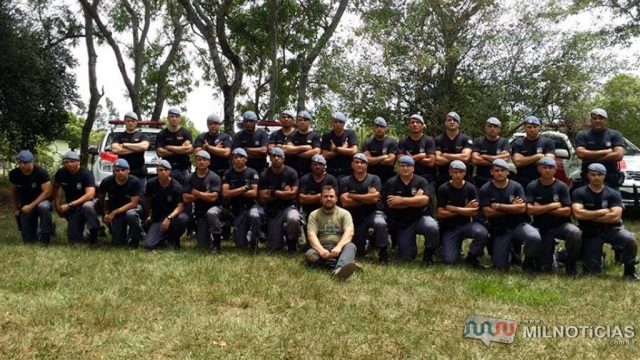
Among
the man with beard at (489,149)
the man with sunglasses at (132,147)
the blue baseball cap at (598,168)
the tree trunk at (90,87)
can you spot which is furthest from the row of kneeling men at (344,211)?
the tree trunk at (90,87)

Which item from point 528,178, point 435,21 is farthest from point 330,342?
point 435,21

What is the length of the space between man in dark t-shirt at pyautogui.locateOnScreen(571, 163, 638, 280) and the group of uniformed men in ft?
0.05

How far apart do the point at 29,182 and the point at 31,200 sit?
30 cm

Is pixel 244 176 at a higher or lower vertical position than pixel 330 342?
higher

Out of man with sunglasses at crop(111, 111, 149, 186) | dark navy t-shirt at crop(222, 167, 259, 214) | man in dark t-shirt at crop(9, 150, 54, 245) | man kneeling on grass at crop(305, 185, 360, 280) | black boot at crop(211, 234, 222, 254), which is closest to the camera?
man kneeling on grass at crop(305, 185, 360, 280)

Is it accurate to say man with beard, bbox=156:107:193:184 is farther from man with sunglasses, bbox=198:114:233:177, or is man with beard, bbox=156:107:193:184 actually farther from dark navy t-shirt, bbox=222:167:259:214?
dark navy t-shirt, bbox=222:167:259:214

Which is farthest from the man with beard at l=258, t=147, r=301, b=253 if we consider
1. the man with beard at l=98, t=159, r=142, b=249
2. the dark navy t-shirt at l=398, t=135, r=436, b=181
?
the man with beard at l=98, t=159, r=142, b=249

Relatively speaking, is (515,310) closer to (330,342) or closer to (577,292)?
(577,292)

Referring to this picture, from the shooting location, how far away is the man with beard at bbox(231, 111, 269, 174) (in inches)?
358

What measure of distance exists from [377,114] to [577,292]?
834 centimetres

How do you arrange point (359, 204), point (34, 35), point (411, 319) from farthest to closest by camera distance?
point (34, 35) → point (359, 204) → point (411, 319)

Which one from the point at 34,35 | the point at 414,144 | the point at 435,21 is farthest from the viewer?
the point at 34,35

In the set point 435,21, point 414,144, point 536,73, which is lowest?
point 414,144

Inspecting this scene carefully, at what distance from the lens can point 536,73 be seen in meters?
12.9
